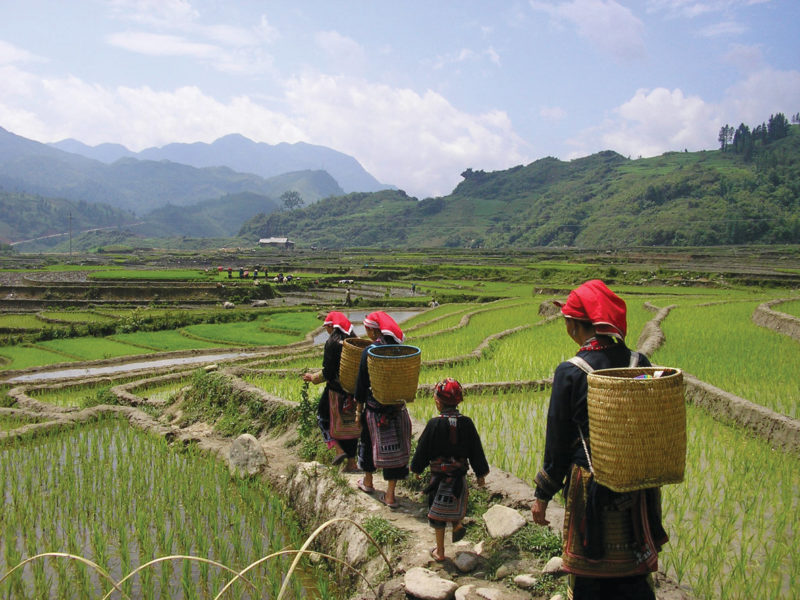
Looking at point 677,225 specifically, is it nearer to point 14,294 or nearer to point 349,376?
→ point 14,294

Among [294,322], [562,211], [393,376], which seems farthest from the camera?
[562,211]

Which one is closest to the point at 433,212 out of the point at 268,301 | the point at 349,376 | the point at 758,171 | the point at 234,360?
the point at 758,171

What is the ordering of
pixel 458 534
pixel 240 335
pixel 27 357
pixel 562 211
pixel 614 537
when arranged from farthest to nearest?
pixel 562 211
pixel 240 335
pixel 27 357
pixel 458 534
pixel 614 537

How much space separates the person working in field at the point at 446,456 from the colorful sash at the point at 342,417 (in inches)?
73.6

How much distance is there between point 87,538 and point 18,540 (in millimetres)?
629

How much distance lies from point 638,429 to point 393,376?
8.37 feet

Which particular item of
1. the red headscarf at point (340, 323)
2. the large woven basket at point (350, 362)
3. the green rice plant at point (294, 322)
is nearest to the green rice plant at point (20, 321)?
the green rice plant at point (294, 322)

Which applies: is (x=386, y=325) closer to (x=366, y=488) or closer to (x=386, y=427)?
(x=386, y=427)

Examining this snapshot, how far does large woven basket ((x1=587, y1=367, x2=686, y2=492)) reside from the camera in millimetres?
2488

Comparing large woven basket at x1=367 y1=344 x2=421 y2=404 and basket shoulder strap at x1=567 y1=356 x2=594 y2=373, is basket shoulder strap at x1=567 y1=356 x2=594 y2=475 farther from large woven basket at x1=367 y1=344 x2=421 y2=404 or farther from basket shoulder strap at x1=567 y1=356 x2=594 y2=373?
large woven basket at x1=367 y1=344 x2=421 y2=404

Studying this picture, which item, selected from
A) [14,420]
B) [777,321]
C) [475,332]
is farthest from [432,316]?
[14,420]

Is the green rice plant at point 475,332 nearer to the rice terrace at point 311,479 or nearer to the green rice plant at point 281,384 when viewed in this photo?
the rice terrace at point 311,479

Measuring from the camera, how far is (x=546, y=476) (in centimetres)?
290

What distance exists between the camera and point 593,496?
2705 millimetres
